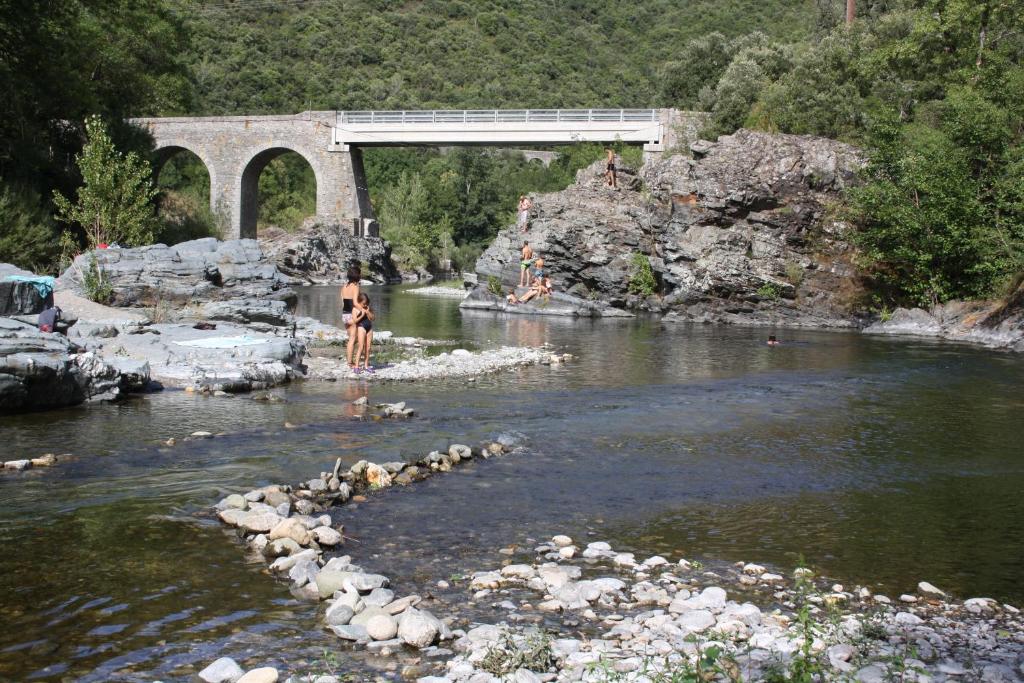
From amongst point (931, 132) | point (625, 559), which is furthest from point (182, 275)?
point (931, 132)

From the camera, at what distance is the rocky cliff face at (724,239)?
108ft

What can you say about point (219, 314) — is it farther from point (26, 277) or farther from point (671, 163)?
point (671, 163)

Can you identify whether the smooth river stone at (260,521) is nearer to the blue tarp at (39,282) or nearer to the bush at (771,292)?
the blue tarp at (39,282)

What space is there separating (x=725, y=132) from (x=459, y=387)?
113ft

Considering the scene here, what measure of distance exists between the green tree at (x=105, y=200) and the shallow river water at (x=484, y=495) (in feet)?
58.2

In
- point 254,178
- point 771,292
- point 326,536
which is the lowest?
point 326,536

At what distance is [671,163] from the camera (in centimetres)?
3928

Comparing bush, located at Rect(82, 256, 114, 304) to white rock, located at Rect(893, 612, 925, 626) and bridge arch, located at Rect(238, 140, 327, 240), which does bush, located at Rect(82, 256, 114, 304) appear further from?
bridge arch, located at Rect(238, 140, 327, 240)

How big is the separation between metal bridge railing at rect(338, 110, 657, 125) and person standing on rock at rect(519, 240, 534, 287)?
1720 centimetres

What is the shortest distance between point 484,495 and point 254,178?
59535 mm

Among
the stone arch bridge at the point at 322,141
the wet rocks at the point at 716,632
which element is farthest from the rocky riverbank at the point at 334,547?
the stone arch bridge at the point at 322,141

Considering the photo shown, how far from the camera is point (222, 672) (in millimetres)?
5148

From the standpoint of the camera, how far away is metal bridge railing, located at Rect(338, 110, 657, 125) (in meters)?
50.2

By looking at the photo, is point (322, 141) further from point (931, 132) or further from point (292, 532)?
point (292, 532)
